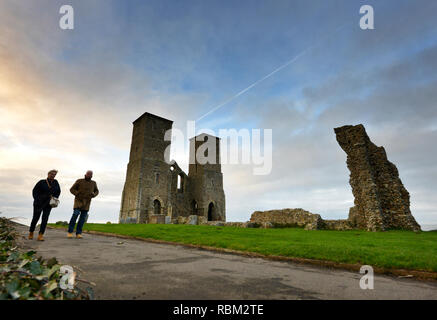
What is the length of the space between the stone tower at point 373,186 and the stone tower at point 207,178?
75.7 feet

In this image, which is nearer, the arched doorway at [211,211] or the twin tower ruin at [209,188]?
the twin tower ruin at [209,188]

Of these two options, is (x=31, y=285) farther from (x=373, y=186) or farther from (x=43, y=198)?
(x=373, y=186)

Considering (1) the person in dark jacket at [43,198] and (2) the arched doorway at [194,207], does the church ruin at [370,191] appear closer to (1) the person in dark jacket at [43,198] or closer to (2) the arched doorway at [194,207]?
(1) the person in dark jacket at [43,198]

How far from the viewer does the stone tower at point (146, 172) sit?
99.4 feet

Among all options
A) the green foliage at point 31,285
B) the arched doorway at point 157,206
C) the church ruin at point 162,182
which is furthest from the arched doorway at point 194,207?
the green foliage at point 31,285

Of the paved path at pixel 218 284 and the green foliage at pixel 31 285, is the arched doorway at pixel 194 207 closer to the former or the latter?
the paved path at pixel 218 284

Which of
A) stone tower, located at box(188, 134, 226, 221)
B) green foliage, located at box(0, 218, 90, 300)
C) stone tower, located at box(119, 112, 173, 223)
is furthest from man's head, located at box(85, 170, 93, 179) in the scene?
stone tower, located at box(188, 134, 226, 221)

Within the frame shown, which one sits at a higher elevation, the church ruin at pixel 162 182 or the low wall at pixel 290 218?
the church ruin at pixel 162 182

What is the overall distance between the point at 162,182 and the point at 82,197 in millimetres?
24771

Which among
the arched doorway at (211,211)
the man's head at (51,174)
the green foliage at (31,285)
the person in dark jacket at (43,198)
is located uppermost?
the man's head at (51,174)

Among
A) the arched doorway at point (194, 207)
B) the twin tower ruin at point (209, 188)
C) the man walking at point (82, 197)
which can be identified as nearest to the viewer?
the man walking at point (82, 197)

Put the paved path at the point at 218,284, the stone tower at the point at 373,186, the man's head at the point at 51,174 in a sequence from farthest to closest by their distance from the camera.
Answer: the stone tower at the point at 373,186, the man's head at the point at 51,174, the paved path at the point at 218,284

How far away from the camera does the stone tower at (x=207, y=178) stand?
38250 millimetres
